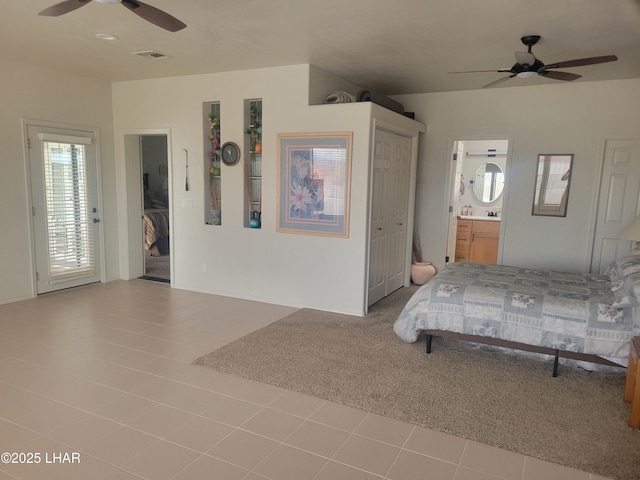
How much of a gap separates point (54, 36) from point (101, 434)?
3511 mm

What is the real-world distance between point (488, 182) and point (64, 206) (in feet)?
21.5

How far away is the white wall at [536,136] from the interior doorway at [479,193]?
119 cm

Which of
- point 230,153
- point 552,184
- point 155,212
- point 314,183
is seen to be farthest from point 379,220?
point 155,212

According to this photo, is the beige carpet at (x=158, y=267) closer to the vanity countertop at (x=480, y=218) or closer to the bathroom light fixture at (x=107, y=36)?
the bathroom light fixture at (x=107, y=36)

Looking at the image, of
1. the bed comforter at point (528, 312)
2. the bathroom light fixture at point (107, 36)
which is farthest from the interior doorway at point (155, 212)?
the bed comforter at point (528, 312)

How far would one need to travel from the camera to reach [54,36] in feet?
12.9

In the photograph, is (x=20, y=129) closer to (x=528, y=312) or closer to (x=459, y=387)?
(x=459, y=387)

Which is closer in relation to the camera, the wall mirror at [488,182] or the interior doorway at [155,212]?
the interior doorway at [155,212]

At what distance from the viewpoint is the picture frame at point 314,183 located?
15.4ft

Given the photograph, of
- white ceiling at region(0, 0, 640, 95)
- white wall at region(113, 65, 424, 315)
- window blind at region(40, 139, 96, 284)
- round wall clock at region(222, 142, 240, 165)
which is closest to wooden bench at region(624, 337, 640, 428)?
white ceiling at region(0, 0, 640, 95)

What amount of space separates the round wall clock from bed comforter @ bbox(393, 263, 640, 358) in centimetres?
274

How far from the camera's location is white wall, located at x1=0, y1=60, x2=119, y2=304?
4.84 metres

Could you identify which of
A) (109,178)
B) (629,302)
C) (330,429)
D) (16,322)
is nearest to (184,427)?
(330,429)

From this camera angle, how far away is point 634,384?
283cm
